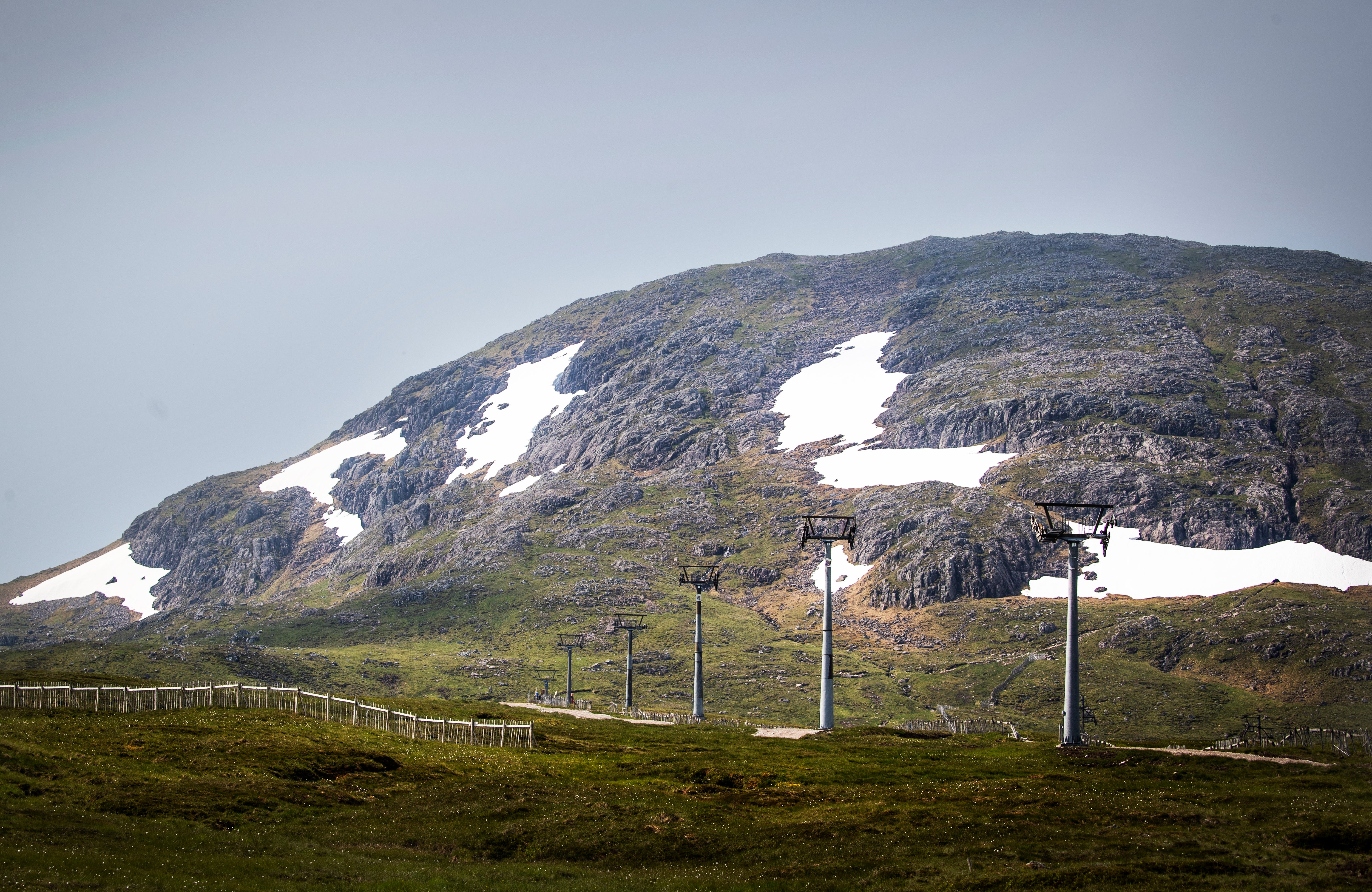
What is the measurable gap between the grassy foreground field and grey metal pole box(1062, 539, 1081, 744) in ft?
9.57

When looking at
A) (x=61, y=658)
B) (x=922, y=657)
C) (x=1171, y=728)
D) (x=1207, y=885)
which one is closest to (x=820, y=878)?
(x=1207, y=885)

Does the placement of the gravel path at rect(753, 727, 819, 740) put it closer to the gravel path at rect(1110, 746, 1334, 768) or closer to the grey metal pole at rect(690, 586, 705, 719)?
the grey metal pole at rect(690, 586, 705, 719)

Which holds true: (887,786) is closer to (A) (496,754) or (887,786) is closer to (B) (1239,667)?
(A) (496,754)

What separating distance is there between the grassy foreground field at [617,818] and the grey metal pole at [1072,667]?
2916mm

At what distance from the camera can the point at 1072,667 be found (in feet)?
222

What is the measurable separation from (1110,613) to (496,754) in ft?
542

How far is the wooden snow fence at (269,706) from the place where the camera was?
70312 millimetres

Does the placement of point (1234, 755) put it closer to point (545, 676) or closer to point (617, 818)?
point (617, 818)

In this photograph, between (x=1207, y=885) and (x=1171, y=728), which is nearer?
(x=1207, y=885)

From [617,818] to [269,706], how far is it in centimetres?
5022

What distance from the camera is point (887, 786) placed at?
Answer: 62281 millimetres

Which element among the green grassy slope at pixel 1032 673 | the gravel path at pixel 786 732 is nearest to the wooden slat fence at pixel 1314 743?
the gravel path at pixel 786 732

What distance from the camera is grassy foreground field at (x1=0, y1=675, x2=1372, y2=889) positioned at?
3491 cm

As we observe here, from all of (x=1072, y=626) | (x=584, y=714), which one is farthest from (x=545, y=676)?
(x=1072, y=626)
